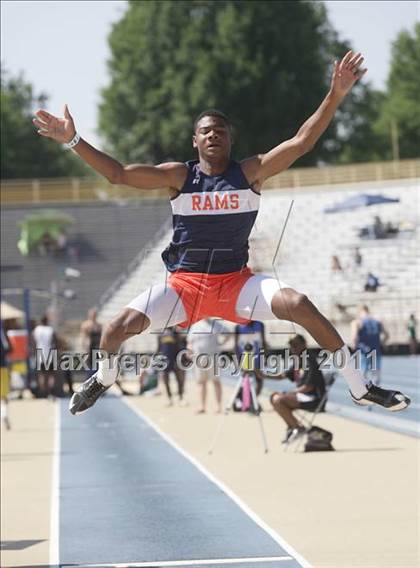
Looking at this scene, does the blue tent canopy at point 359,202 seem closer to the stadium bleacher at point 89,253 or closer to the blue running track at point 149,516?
the stadium bleacher at point 89,253

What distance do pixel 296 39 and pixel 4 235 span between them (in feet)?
114

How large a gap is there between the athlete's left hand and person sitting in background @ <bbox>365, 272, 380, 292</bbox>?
30.9 meters

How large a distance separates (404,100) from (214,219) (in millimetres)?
56444

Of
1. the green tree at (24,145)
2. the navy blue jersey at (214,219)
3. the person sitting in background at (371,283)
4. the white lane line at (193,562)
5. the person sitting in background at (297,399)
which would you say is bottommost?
the white lane line at (193,562)

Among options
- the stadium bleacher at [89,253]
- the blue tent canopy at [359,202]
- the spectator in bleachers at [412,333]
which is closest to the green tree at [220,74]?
the blue tent canopy at [359,202]

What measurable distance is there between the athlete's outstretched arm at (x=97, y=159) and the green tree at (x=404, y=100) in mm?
53083

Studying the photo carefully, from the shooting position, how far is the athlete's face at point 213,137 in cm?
634

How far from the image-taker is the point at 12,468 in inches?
558

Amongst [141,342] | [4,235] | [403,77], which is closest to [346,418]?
[4,235]

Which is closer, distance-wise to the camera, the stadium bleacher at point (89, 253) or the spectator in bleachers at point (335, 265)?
the stadium bleacher at point (89, 253)

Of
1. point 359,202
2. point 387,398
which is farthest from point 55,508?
point 359,202

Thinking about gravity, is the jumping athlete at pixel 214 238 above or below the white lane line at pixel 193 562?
above

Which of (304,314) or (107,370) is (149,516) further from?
(304,314)

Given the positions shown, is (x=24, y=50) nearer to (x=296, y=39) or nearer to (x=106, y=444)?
(x=106, y=444)
